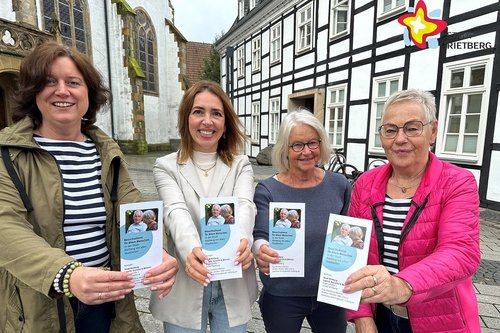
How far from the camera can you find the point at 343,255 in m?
1.16

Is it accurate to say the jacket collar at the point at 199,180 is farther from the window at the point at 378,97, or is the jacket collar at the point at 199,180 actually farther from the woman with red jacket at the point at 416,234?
the window at the point at 378,97

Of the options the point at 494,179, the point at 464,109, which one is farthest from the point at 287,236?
the point at 464,109

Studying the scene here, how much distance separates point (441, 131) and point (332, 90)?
3967 millimetres

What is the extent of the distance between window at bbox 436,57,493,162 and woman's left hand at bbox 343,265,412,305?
254 inches

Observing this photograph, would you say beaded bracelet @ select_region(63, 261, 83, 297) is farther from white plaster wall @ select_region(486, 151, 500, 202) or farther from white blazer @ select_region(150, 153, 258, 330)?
white plaster wall @ select_region(486, 151, 500, 202)

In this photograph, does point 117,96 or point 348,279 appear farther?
point 117,96

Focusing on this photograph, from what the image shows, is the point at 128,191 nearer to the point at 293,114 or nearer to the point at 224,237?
the point at 224,237

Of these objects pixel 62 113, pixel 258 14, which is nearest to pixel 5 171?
pixel 62 113

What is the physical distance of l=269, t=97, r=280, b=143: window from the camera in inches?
532

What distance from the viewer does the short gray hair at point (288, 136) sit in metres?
1.72

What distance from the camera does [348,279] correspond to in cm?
113

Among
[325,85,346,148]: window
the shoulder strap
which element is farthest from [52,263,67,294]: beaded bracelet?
[325,85,346,148]: window

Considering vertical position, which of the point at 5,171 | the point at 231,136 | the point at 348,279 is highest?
the point at 231,136

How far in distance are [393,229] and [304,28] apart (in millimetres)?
11288
